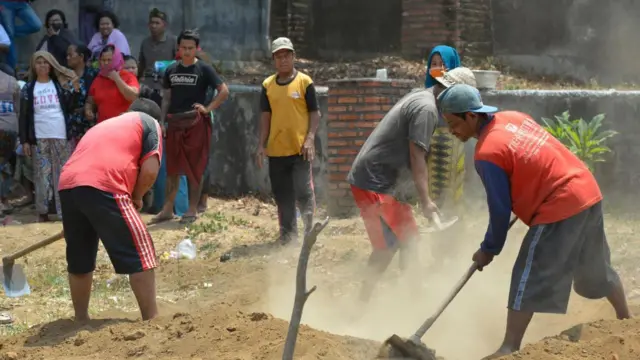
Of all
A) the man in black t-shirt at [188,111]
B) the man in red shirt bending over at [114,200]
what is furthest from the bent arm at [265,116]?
the man in red shirt bending over at [114,200]

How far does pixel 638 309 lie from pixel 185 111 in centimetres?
529

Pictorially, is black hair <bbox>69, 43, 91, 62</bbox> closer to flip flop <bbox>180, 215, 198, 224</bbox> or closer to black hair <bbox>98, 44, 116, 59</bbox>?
black hair <bbox>98, 44, 116, 59</bbox>

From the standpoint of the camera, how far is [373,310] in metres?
7.08

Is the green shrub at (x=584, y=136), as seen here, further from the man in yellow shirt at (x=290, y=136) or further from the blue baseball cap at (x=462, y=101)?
the blue baseball cap at (x=462, y=101)

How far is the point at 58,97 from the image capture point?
10.1 meters

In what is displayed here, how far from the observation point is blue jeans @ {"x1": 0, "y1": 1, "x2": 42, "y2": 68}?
447 inches

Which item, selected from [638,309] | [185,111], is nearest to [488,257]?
[638,309]

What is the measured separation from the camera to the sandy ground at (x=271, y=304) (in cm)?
532

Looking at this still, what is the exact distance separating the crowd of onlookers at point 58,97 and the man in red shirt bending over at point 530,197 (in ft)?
18.1

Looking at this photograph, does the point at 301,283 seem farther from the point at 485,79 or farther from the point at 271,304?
the point at 485,79

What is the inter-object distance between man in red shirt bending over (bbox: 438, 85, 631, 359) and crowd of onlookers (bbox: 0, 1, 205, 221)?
5.51 metres

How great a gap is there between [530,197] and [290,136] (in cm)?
413

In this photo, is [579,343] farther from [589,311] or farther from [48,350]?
[48,350]

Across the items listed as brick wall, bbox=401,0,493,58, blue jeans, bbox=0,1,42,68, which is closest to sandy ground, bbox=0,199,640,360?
blue jeans, bbox=0,1,42,68
